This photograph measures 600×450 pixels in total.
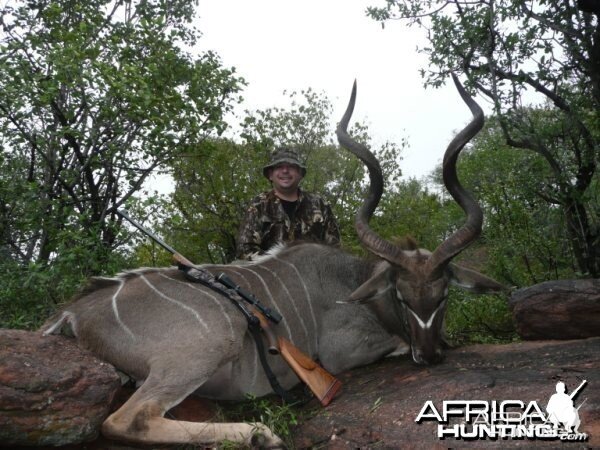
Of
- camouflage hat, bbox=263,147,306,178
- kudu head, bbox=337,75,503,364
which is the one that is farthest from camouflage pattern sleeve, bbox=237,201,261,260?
kudu head, bbox=337,75,503,364

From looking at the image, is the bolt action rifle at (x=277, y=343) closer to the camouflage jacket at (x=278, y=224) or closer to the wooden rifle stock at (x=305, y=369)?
the wooden rifle stock at (x=305, y=369)

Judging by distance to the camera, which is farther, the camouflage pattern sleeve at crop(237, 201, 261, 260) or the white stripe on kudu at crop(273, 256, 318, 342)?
the camouflage pattern sleeve at crop(237, 201, 261, 260)

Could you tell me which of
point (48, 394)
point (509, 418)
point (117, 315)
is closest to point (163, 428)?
point (48, 394)

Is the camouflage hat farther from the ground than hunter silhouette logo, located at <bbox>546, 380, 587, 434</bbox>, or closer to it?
farther from the ground

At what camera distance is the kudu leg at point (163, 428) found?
7.20 ft

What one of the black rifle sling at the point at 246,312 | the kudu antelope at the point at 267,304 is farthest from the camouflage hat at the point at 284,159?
the black rifle sling at the point at 246,312

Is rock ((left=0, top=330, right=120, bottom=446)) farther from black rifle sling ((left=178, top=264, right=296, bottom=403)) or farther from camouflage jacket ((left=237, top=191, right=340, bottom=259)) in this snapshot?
camouflage jacket ((left=237, top=191, right=340, bottom=259))

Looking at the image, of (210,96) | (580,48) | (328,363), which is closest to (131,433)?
(328,363)

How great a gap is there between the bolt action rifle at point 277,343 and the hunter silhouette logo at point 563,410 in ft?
3.33

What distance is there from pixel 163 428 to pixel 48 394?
439 mm

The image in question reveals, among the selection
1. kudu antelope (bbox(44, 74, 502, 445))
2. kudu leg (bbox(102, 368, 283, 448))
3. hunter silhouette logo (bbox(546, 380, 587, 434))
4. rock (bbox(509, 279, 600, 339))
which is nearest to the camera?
hunter silhouette logo (bbox(546, 380, 587, 434))

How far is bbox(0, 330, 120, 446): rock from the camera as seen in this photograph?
79.1 inches

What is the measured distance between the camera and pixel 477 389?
2326mm

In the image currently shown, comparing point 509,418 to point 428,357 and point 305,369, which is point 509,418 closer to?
point 428,357
